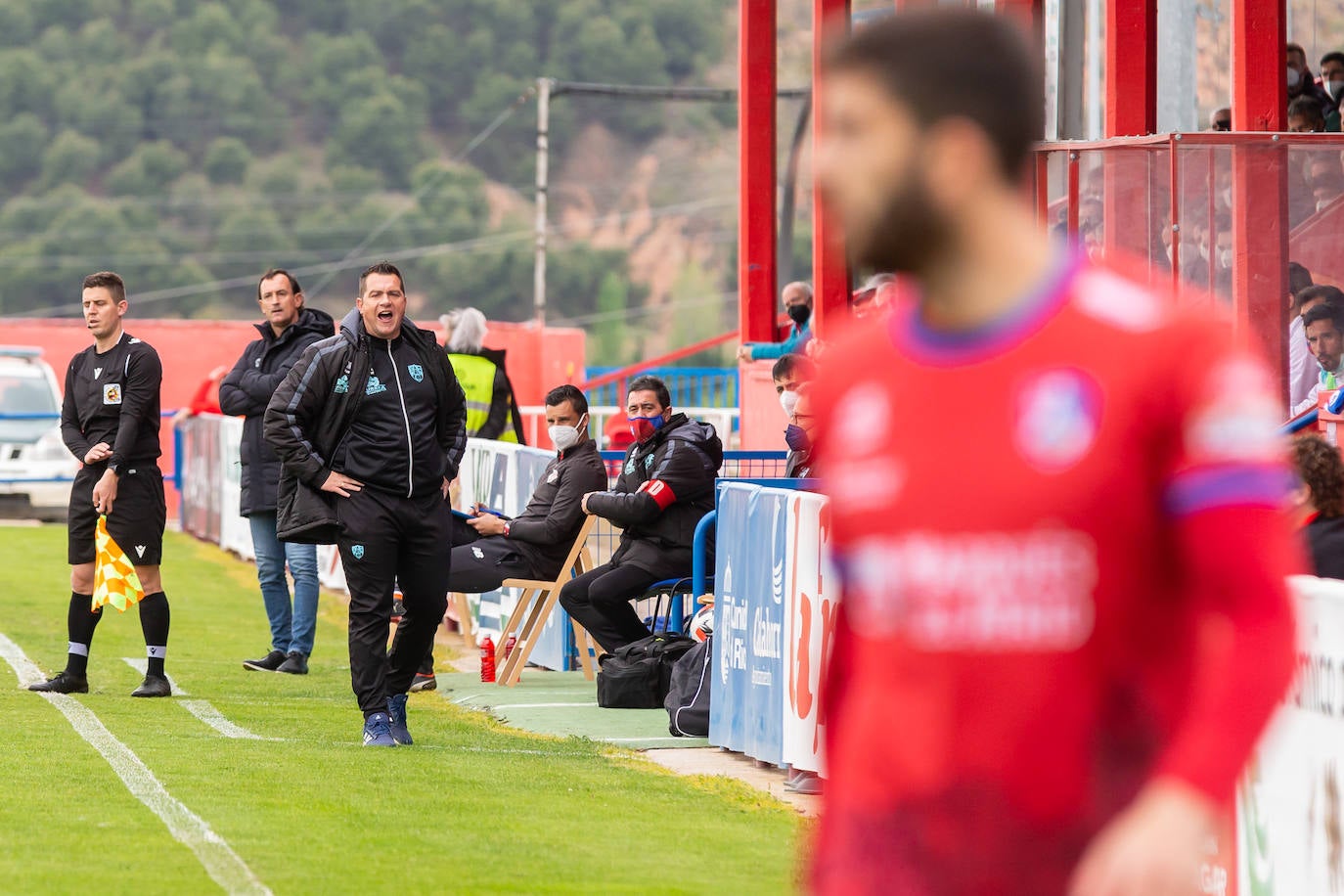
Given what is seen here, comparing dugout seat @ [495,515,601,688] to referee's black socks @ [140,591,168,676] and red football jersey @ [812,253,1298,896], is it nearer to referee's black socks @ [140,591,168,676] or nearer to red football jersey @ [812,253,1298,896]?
referee's black socks @ [140,591,168,676]

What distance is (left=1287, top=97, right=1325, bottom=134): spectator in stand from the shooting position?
1373 centimetres

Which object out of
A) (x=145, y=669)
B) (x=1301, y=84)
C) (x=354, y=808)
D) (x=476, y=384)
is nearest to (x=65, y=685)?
(x=145, y=669)

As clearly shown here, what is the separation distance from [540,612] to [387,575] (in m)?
2.89

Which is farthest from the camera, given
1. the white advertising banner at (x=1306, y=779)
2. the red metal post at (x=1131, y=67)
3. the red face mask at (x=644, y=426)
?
the red metal post at (x=1131, y=67)

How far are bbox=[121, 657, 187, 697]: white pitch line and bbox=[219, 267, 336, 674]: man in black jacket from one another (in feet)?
1.94

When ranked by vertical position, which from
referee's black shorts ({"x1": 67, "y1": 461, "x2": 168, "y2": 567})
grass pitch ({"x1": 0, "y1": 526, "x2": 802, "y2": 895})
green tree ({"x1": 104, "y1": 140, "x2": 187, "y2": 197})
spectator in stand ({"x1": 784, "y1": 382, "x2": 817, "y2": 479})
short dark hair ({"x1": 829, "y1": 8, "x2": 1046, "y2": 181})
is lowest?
grass pitch ({"x1": 0, "y1": 526, "x2": 802, "y2": 895})

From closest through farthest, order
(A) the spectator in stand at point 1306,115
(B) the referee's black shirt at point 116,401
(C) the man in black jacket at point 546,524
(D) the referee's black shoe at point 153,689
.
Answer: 1. (B) the referee's black shirt at point 116,401
2. (D) the referee's black shoe at point 153,689
3. (C) the man in black jacket at point 546,524
4. (A) the spectator in stand at point 1306,115

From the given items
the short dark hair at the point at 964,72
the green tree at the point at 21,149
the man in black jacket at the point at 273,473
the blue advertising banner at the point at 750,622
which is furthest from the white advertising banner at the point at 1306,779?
the green tree at the point at 21,149

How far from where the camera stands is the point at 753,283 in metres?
18.6

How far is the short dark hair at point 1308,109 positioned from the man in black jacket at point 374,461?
6.76 m

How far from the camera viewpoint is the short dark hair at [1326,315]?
10.3 meters

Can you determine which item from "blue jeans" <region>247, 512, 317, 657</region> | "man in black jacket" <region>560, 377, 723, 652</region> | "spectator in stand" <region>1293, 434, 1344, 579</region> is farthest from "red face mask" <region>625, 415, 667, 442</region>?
"spectator in stand" <region>1293, 434, 1344, 579</region>

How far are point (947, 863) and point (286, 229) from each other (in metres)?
99.0

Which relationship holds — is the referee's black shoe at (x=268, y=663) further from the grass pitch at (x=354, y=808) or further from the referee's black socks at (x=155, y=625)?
the referee's black socks at (x=155, y=625)
